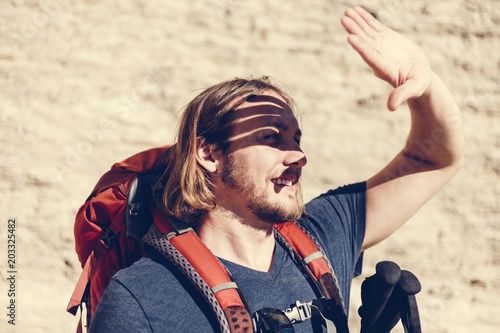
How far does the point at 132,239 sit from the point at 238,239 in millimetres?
317

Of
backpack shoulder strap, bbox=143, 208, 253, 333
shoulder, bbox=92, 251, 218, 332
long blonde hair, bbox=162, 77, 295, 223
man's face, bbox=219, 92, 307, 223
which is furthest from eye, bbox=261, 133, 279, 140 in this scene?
shoulder, bbox=92, 251, 218, 332

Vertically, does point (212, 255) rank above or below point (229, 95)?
below

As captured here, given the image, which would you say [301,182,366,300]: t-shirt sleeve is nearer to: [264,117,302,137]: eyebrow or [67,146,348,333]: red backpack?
[67,146,348,333]: red backpack

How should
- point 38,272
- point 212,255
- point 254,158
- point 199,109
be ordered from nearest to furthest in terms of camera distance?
point 212,255 < point 254,158 < point 199,109 < point 38,272

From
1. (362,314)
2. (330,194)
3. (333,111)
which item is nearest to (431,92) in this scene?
(330,194)

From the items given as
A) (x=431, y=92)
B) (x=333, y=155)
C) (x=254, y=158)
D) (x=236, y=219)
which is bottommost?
(x=333, y=155)

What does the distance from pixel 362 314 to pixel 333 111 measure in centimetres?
184


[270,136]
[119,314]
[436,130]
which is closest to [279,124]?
[270,136]

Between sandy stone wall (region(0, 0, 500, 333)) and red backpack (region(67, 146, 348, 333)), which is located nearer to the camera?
red backpack (region(67, 146, 348, 333))

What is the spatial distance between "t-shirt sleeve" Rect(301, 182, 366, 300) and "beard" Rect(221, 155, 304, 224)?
0.15 meters

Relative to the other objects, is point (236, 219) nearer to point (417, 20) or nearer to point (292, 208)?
point (292, 208)

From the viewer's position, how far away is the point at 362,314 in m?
2.02

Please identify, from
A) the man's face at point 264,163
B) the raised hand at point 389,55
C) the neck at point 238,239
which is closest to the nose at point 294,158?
the man's face at point 264,163

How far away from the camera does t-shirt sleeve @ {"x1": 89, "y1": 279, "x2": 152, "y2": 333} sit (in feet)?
5.72
